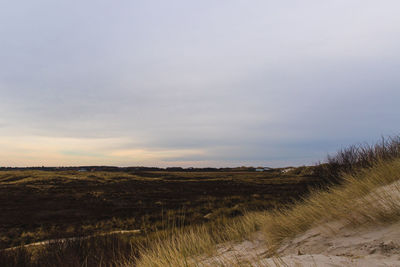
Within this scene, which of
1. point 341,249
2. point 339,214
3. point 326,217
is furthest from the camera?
point 326,217

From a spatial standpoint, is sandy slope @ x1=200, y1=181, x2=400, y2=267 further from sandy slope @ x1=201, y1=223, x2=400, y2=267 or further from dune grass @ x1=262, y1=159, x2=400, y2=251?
dune grass @ x1=262, y1=159, x2=400, y2=251

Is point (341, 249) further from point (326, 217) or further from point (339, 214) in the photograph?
point (326, 217)

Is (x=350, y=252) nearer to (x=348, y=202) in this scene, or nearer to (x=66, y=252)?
(x=348, y=202)

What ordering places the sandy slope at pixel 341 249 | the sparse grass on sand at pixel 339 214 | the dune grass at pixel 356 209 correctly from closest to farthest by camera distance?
the sandy slope at pixel 341 249
the dune grass at pixel 356 209
the sparse grass on sand at pixel 339 214

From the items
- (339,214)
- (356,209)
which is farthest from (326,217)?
(356,209)

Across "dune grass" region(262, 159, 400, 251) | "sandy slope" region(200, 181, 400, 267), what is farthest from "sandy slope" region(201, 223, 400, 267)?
"dune grass" region(262, 159, 400, 251)

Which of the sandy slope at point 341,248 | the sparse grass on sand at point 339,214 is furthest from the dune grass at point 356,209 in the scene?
the sandy slope at point 341,248

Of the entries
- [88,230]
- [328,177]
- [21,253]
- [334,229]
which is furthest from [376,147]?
[88,230]

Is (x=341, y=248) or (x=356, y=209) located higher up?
(x=356, y=209)

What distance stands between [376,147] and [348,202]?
566 cm

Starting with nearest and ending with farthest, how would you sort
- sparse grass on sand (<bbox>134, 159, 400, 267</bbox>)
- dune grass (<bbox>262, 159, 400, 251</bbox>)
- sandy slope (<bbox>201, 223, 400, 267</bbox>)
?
sandy slope (<bbox>201, 223, 400, 267</bbox>), dune grass (<bbox>262, 159, 400, 251</bbox>), sparse grass on sand (<bbox>134, 159, 400, 267</bbox>)

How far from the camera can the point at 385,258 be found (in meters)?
2.37

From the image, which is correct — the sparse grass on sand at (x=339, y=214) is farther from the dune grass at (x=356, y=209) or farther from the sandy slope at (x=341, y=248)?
the sandy slope at (x=341, y=248)

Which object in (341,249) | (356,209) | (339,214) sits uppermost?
(356,209)
